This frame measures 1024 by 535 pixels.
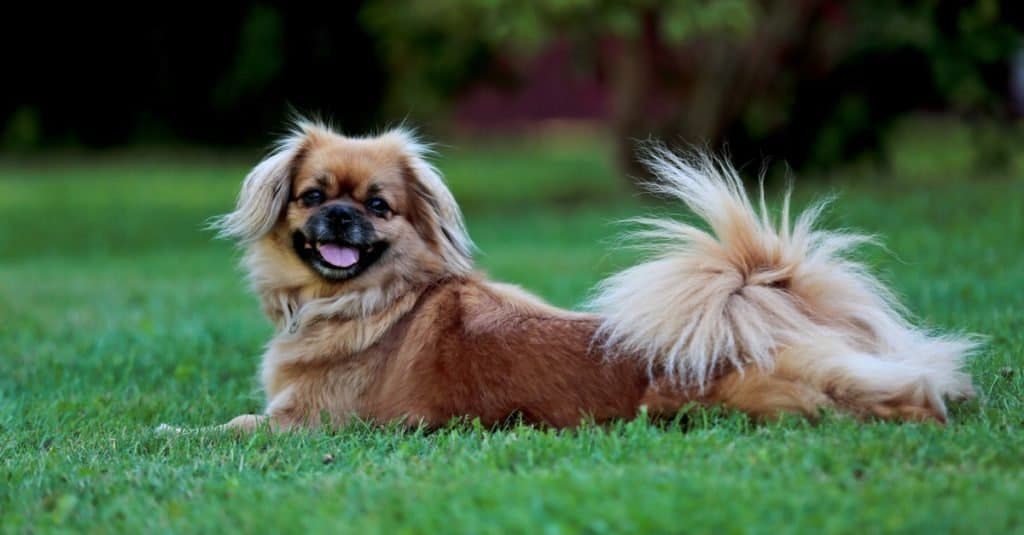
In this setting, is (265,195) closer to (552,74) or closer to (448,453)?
(448,453)

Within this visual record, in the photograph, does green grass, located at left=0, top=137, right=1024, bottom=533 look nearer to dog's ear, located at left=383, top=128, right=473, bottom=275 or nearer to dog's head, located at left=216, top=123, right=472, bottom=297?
dog's head, located at left=216, top=123, right=472, bottom=297

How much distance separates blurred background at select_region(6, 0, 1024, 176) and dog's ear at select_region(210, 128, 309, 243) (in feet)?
8.07

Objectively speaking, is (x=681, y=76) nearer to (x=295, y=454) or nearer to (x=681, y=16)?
(x=681, y=16)

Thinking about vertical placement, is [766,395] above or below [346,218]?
below

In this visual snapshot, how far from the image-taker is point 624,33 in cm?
1576

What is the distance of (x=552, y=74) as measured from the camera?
32.8 meters

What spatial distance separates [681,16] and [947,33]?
4.45 metres

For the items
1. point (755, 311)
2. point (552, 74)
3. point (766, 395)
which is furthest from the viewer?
point (552, 74)

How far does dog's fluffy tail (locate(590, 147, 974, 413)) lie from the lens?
5.22 meters

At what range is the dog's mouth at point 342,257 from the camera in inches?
235

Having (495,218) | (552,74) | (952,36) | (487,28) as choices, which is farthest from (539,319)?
(552,74)

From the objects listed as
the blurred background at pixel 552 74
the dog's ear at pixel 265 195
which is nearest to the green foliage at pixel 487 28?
the blurred background at pixel 552 74

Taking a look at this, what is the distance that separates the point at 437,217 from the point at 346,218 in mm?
488

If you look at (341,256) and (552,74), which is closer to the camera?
(341,256)
